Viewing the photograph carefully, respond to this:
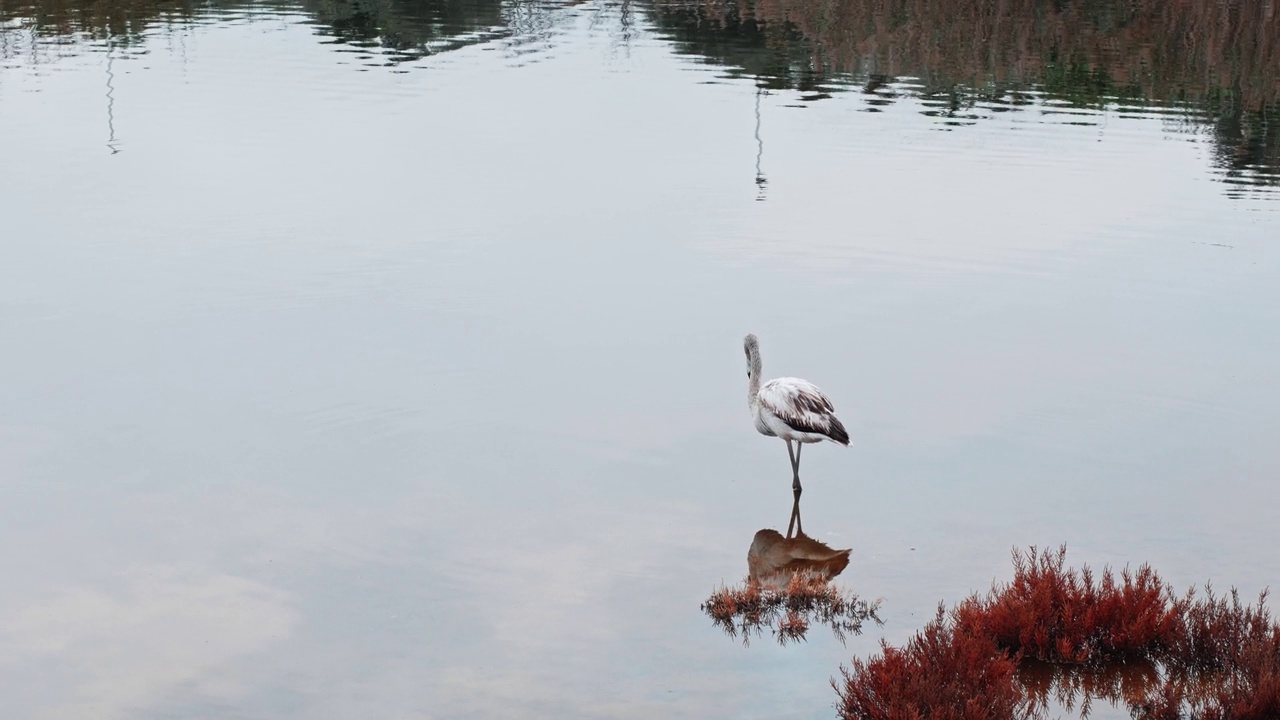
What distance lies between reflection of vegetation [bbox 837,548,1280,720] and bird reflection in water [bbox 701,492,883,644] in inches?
23.3

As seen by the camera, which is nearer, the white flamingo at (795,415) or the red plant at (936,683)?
the red plant at (936,683)

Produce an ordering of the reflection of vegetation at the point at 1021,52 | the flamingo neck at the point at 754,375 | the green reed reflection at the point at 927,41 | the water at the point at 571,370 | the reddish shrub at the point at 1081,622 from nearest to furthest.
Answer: the reddish shrub at the point at 1081,622
the water at the point at 571,370
the flamingo neck at the point at 754,375
the reflection of vegetation at the point at 1021,52
the green reed reflection at the point at 927,41

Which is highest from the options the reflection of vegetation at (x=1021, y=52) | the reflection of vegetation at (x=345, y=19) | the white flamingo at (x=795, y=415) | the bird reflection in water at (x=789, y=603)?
the reflection of vegetation at (x=345, y=19)

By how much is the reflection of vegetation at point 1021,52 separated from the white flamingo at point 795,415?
15.1m

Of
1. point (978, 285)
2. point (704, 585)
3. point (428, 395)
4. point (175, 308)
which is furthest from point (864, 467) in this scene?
point (175, 308)

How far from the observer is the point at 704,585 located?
10.9m

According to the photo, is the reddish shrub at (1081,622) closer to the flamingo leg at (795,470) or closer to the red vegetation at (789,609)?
the red vegetation at (789,609)

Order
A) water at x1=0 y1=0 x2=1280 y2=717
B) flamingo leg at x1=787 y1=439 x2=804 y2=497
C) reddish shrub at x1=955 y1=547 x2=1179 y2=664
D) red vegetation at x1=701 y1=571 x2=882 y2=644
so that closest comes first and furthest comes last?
reddish shrub at x1=955 y1=547 x2=1179 y2=664 < red vegetation at x1=701 y1=571 x2=882 y2=644 < water at x1=0 y1=0 x2=1280 y2=717 < flamingo leg at x1=787 y1=439 x2=804 y2=497

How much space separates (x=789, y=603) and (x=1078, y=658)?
185 centimetres

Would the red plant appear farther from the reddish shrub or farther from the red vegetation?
the red vegetation

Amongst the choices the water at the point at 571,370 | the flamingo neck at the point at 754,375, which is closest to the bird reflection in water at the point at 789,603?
the water at the point at 571,370

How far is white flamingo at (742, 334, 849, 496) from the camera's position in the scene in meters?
12.3

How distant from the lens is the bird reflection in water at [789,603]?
33.2 ft

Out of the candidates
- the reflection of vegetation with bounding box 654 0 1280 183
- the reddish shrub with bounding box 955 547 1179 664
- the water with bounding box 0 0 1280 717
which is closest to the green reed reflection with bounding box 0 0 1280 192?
the reflection of vegetation with bounding box 654 0 1280 183
